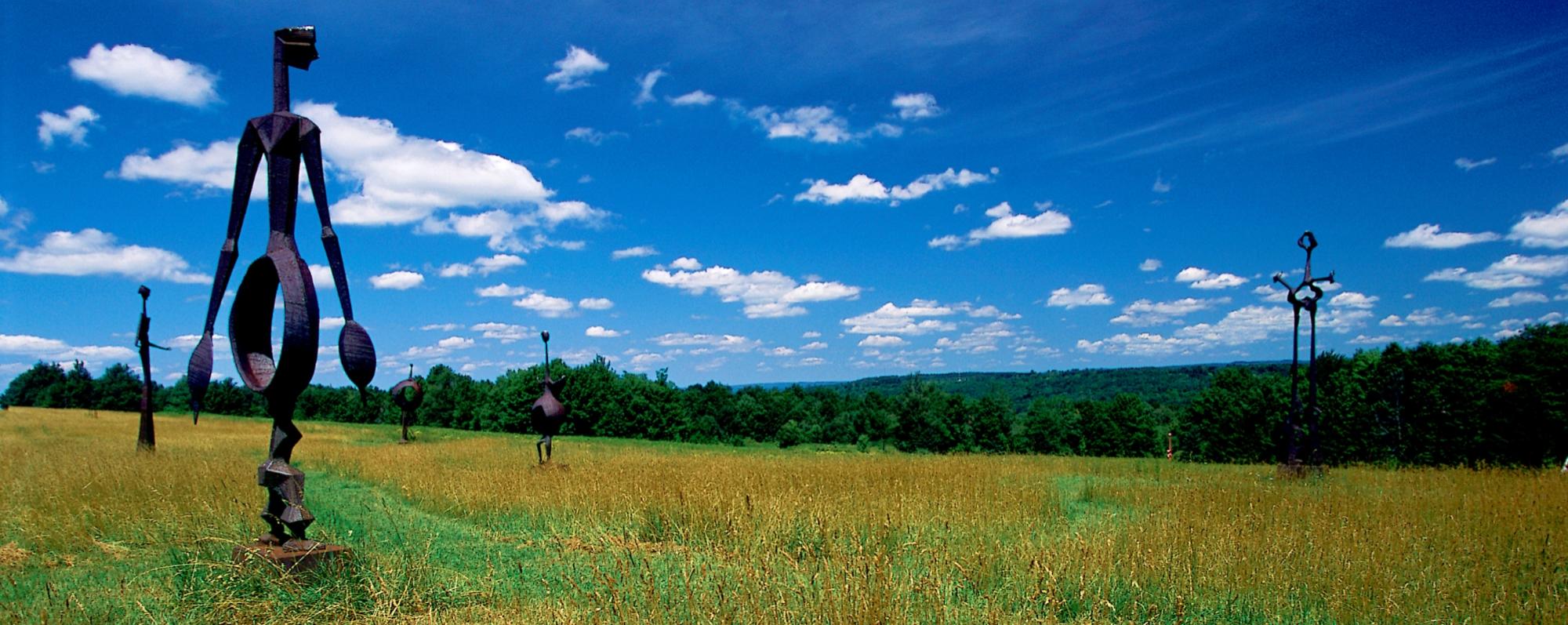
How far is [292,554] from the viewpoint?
5.62 meters

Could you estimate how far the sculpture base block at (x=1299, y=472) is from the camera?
516 inches

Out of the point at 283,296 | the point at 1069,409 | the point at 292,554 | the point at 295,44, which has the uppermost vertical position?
the point at 295,44

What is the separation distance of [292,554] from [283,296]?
5.89ft

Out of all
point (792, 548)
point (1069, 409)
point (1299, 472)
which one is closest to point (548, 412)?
point (792, 548)

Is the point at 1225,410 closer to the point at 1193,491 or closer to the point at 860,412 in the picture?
the point at 860,412

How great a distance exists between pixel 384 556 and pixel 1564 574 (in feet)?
30.4

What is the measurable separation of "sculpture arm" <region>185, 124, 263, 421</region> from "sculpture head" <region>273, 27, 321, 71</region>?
0.61 meters

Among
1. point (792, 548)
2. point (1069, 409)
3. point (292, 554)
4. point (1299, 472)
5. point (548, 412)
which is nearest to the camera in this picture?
point (292, 554)

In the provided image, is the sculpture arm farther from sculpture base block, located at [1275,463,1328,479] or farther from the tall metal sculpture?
sculpture base block, located at [1275,463,1328,479]

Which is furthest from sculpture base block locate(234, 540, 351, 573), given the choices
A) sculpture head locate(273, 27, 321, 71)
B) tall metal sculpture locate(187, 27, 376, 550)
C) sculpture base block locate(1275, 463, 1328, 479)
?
sculpture base block locate(1275, 463, 1328, 479)

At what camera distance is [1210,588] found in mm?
5801

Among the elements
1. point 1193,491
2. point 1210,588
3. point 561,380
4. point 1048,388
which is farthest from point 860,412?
point 1048,388

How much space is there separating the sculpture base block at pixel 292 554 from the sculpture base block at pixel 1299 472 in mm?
13360

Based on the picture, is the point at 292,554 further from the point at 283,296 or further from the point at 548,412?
the point at 548,412
